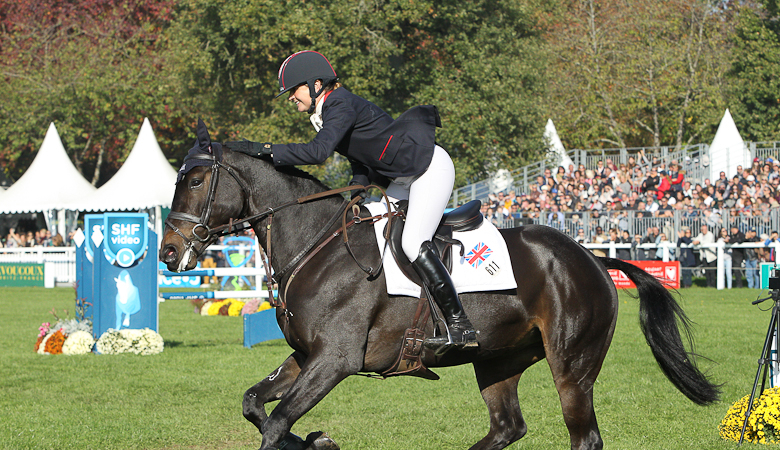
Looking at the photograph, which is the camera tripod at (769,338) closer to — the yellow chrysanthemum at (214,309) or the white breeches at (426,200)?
the white breeches at (426,200)

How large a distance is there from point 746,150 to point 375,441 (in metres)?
25.9

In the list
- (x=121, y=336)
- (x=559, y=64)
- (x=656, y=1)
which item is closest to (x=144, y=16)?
(x=559, y=64)

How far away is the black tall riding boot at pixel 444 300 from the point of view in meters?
5.14

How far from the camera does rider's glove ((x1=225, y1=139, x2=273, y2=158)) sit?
5.19 meters

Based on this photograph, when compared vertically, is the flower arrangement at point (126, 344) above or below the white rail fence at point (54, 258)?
below

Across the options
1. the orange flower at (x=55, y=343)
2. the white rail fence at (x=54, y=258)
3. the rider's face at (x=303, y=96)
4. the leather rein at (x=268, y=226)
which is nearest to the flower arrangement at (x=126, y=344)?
the orange flower at (x=55, y=343)

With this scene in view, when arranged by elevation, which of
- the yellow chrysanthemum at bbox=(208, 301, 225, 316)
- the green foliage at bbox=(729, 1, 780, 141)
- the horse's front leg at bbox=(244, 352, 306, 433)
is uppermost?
the green foliage at bbox=(729, 1, 780, 141)

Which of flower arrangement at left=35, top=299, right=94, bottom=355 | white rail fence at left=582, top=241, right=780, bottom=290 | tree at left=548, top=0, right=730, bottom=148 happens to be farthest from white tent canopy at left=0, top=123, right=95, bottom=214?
tree at left=548, top=0, right=730, bottom=148

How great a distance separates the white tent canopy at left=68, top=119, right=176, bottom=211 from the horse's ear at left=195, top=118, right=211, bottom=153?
2254 centimetres

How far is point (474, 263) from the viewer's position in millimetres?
5426

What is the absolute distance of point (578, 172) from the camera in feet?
90.3

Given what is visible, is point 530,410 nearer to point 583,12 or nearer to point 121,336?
point 121,336

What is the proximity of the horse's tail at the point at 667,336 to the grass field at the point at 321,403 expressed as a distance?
205mm

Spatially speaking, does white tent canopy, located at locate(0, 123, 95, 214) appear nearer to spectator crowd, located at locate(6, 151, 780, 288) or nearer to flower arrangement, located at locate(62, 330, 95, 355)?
spectator crowd, located at locate(6, 151, 780, 288)
